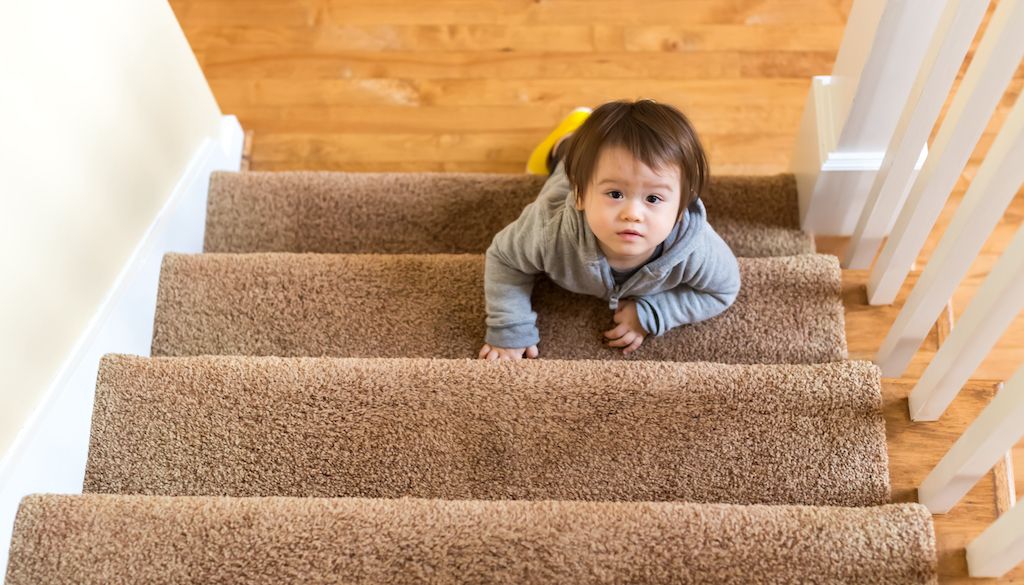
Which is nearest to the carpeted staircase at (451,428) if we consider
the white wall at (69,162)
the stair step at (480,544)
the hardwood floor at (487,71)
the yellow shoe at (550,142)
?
the stair step at (480,544)

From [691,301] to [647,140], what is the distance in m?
0.32

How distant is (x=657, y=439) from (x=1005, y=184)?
53 centimetres

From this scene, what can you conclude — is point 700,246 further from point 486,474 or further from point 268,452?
point 268,452

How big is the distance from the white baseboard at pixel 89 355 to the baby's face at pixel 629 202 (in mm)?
750

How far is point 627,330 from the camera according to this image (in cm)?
125

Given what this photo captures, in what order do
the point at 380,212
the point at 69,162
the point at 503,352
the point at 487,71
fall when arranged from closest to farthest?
the point at 69,162, the point at 503,352, the point at 380,212, the point at 487,71

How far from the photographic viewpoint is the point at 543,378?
3.72ft

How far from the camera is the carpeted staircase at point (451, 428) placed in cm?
96

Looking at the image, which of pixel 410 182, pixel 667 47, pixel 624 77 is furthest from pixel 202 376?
pixel 667 47

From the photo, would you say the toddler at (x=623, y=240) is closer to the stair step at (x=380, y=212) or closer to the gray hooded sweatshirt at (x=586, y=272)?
the gray hooded sweatshirt at (x=586, y=272)

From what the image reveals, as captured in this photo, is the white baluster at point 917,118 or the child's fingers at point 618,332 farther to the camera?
the child's fingers at point 618,332

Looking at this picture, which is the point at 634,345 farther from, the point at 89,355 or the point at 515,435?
the point at 89,355

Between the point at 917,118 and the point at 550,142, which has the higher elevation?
the point at 550,142

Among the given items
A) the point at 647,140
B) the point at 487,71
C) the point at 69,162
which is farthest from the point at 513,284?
the point at 487,71
